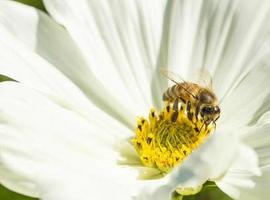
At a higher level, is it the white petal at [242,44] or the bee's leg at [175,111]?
the white petal at [242,44]

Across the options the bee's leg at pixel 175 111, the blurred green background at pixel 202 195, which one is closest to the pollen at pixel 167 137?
the bee's leg at pixel 175 111

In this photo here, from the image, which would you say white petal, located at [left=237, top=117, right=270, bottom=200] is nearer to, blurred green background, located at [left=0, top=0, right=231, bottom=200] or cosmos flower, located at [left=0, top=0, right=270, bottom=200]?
cosmos flower, located at [left=0, top=0, right=270, bottom=200]

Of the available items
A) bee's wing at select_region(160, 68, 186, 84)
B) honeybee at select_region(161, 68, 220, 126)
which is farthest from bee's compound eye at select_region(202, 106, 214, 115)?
bee's wing at select_region(160, 68, 186, 84)

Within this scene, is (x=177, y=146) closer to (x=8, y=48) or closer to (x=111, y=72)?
(x=111, y=72)

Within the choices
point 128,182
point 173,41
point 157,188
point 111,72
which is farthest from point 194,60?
point 157,188

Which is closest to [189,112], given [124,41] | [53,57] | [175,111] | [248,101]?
[175,111]

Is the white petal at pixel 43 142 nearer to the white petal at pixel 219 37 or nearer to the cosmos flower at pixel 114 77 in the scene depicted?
the cosmos flower at pixel 114 77

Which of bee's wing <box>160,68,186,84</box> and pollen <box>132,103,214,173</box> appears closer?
pollen <box>132,103,214,173</box>
